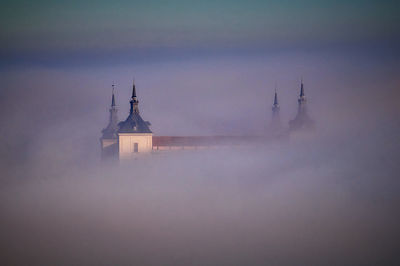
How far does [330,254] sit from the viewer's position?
152 ft

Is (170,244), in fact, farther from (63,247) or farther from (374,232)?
(374,232)

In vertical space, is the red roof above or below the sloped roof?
below

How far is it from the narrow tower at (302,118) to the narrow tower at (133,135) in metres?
19.8

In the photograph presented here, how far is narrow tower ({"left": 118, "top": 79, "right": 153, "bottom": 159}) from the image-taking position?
193 feet

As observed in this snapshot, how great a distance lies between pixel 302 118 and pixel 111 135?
25196 mm

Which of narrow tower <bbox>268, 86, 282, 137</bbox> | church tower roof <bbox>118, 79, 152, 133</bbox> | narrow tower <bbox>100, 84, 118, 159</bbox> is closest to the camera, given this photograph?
church tower roof <bbox>118, 79, 152, 133</bbox>

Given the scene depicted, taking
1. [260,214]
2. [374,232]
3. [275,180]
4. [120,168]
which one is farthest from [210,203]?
[374,232]

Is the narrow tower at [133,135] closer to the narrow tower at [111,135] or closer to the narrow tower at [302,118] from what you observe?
the narrow tower at [111,135]

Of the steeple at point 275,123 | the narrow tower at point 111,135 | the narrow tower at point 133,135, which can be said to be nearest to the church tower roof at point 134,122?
the narrow tower at point 133,135

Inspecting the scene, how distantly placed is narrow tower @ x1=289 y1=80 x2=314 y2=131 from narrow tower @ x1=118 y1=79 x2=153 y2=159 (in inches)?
781

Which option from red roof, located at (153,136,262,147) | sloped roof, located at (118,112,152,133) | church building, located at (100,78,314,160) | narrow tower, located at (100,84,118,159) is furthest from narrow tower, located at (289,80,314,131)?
narrow tower, located at (100,84,118,159)

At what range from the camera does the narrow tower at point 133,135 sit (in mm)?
58781

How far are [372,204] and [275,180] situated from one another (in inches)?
450

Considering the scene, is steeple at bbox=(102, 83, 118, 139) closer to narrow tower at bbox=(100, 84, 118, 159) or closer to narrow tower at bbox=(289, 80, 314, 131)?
narrow tower at bbox=(100, 84, 118, 159)
